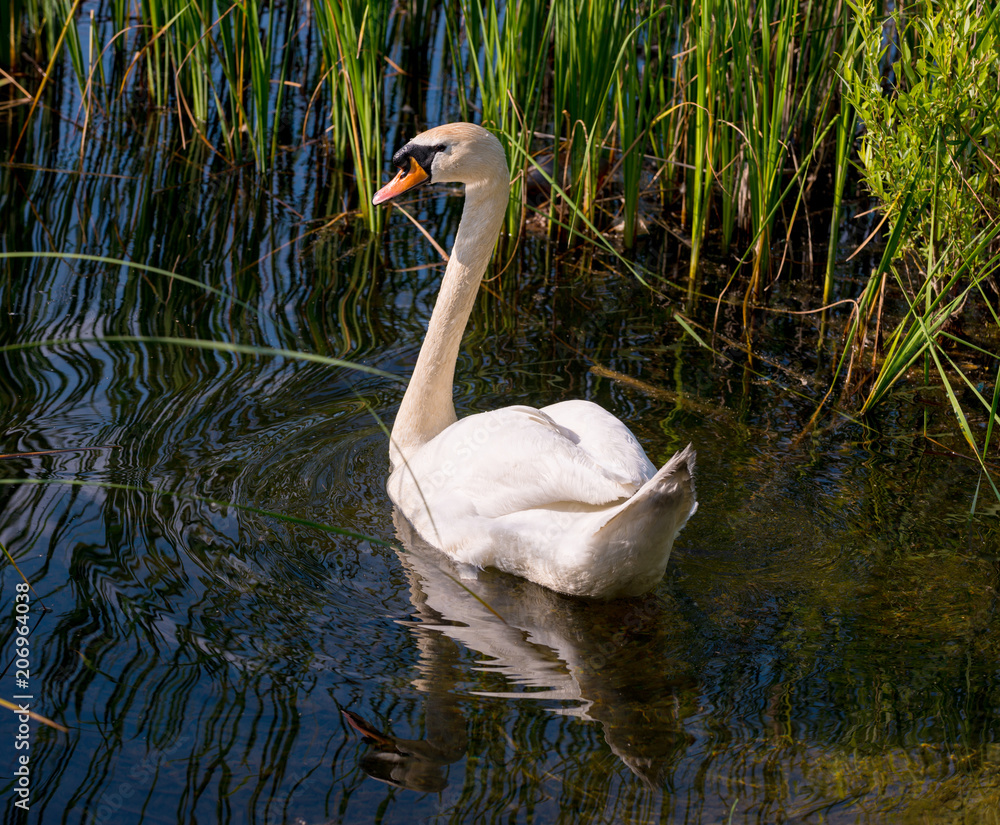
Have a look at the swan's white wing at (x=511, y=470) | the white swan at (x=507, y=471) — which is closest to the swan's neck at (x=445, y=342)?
the white swan at (x=507, y=471)

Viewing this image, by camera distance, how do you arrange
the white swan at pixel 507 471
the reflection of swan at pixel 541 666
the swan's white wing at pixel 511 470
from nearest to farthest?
the reflection of swan at pixel 541 666
the white swan at pixel 507 471
the swan's white wing at pixel 511 470

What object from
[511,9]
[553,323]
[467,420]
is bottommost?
[553,323]

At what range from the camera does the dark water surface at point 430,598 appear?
2852 mm

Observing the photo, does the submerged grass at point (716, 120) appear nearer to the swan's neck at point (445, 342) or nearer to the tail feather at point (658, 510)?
the swan's neck at point (445, 342)

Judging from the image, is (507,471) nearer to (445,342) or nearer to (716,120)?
(445,342)

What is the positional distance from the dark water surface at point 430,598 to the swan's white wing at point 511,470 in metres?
0.30

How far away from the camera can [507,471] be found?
3.71 meters

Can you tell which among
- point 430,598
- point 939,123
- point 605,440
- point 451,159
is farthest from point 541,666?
point 939,123

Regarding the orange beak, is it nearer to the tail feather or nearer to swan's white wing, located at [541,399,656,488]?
swan's white wing, located at [541,399,656,488]

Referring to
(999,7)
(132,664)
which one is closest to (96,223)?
(132,664)

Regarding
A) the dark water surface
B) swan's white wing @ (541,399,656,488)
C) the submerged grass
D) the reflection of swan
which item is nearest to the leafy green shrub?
the submerged grass

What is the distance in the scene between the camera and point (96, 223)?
6.47 metres

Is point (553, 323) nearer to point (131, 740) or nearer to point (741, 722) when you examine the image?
point (741, 722)

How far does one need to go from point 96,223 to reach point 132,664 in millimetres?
4068
